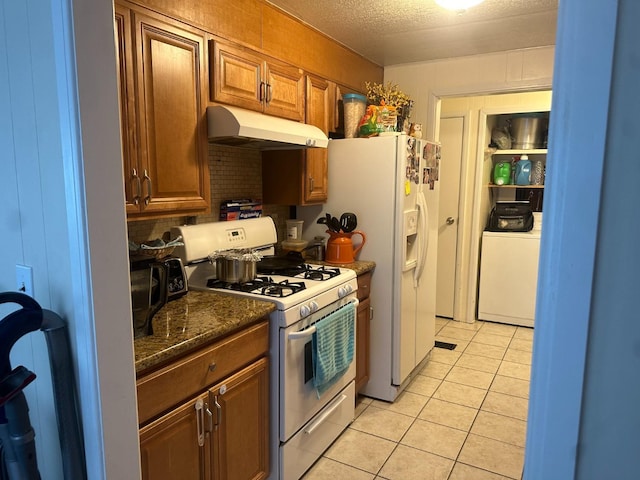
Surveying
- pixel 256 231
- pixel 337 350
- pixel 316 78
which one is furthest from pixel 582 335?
pixel 316 78

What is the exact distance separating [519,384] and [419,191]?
161 centimetres

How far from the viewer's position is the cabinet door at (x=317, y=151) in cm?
272

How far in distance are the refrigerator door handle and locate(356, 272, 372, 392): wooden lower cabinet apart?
410 millimetres

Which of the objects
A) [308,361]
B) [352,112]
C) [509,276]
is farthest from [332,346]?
[509,276]

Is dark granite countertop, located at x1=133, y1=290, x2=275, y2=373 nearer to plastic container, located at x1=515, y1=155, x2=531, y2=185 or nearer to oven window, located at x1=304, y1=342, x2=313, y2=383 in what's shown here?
oven window, located at x1=304, y1=342, x2=313, y2=383

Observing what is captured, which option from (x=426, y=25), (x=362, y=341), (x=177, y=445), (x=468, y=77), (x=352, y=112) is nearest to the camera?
(x=177, y=445)

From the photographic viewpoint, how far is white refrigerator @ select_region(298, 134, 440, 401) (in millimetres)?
2768

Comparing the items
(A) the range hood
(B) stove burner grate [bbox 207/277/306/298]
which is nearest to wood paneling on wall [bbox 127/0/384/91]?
(A) the range hood

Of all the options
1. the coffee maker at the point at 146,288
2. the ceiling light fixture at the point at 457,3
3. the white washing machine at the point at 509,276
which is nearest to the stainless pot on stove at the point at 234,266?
the coffee maker at the point at 146,288

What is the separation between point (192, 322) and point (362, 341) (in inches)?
55.4

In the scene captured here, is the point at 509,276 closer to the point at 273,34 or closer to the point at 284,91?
the point at 284,91

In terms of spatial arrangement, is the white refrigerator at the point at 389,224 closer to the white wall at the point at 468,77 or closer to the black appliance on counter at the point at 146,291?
the white wall at the point at 468,77

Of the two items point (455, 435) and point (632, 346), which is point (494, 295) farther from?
point (632, 346)

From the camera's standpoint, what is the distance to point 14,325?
3.40ft
